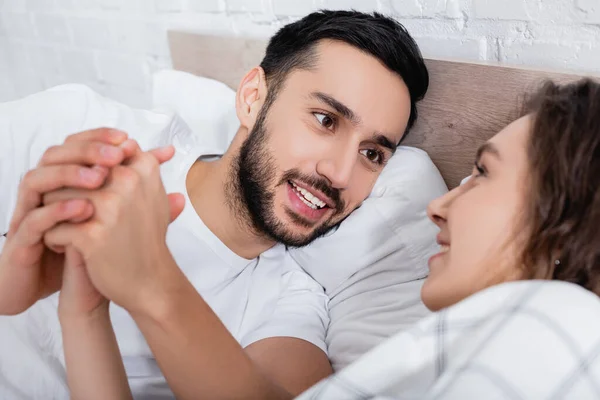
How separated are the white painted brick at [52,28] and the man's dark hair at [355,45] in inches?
58.1

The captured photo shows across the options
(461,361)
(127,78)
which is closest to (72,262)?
(461,361)

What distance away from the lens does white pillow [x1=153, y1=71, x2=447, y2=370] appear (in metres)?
0.94

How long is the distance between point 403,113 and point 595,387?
0.62 m

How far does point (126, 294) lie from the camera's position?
1.65 feet

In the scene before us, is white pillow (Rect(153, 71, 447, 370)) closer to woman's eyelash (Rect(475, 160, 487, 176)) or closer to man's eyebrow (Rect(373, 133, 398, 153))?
man's eyebrow (Rect(373, 133, 398, 153))

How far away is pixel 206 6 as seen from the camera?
1585 millimetres

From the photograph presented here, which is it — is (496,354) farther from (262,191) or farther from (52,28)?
(52,28)

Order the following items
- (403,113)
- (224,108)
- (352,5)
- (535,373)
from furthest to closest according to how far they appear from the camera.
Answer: (224,108), (352,5), (403,113), (535,373)

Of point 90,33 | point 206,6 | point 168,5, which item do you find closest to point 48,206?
point 206,6

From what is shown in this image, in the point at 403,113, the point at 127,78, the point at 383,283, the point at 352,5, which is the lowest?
the point at 383,283

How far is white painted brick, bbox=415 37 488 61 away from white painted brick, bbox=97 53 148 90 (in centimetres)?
118

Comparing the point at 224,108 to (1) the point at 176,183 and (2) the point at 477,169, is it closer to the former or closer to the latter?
(1) the point at 176,183

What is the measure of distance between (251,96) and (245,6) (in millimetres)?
473

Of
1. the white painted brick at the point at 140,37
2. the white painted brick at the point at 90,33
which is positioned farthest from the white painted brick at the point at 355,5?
the white painted brick at the point at 90,33
